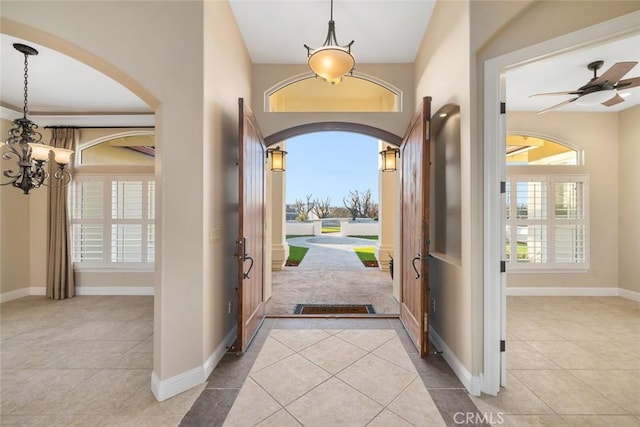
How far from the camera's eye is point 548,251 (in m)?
4.73

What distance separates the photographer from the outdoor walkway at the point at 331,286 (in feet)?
14.1

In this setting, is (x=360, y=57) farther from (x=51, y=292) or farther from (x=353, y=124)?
(x=51, y=292)

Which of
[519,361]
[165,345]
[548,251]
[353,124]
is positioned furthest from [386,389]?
[548,251]

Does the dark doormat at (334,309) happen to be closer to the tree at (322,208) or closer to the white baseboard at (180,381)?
the white baseboard at (180,381)

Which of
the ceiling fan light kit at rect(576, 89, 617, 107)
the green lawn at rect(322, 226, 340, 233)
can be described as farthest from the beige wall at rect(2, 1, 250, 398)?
the green lawn at rect(322, 226, 340, 233)

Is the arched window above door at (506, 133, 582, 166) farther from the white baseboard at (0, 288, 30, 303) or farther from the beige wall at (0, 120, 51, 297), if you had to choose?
the white baseboard at (0, 288, 30, 303)

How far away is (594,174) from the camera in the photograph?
465 cm

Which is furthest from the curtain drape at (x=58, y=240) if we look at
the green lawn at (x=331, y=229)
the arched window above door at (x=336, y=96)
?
the green lawn at (x=331, y=229)

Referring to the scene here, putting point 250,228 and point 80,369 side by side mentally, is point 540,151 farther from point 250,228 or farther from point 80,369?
point 80,369

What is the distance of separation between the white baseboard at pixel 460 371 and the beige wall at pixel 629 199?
4.40m

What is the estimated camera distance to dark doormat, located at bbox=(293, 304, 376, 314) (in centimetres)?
390

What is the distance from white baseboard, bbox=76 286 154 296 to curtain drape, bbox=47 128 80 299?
0.17 metres

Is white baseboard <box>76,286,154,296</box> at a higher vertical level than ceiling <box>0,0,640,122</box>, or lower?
lower

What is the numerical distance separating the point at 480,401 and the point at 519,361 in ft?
3.09
